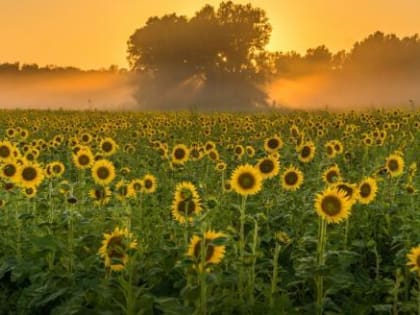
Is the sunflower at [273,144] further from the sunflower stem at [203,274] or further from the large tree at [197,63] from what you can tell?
the large tree at [197,63]

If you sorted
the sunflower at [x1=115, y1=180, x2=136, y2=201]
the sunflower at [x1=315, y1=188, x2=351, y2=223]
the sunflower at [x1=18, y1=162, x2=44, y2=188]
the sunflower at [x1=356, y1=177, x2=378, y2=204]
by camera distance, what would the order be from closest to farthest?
the sunflower at [x1=315, y1=188, x2=351, y2=223]
the sunflower at [x1=115, y1=180, x2=136, y2=201]
the sunflower at [x1=356, y1=177, x2=378, y2=204]
the sunflower at [x1=18, y1=162, x2=44, y2=188]

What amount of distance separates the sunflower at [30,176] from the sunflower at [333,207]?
3.28 m

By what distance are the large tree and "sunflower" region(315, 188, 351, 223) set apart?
6124 centimetres

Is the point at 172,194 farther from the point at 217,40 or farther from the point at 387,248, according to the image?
the point at 217,40

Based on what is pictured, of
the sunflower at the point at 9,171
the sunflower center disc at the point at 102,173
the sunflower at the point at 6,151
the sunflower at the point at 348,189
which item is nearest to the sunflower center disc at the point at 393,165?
the sunflower at the point at 348,189

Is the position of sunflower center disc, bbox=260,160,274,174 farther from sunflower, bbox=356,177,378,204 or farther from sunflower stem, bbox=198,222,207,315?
sunflower stem, bbox=198,222,207,315

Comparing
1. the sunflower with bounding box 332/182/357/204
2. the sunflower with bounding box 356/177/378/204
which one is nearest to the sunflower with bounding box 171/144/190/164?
the sunflower with bounding box 356/177/378/204

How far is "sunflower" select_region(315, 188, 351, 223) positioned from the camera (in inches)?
189

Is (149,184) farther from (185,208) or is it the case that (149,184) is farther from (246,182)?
(185,208)

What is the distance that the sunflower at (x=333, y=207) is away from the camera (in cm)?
481

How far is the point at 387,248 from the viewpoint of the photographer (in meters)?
6.39

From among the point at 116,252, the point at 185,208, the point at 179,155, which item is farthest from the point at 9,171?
the point at 116,252

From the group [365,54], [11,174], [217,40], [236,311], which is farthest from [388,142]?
[365,54]

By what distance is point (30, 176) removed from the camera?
22.8 ft
